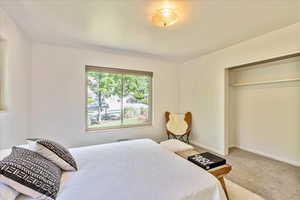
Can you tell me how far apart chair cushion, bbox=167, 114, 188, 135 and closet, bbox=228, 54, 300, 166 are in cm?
119

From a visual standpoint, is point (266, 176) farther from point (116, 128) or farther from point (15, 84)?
point (15, 84)

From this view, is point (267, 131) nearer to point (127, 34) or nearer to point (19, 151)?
point (127, 34)

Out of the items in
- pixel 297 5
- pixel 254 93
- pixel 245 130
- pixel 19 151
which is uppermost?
pixel 297 5

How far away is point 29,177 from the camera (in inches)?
40.3

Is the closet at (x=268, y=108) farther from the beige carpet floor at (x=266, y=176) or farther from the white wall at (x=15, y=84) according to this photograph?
the white wall at (x=15, y=84)

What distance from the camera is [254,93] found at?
11.2 ft

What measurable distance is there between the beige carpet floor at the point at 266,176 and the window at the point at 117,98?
91.5 inches

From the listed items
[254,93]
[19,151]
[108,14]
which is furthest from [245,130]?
[19,151]

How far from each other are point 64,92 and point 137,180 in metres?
2.66

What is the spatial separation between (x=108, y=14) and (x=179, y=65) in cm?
293

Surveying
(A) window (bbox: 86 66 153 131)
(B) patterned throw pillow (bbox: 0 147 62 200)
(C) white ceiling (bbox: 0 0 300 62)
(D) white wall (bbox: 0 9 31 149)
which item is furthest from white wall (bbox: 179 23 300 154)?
(D) white wall (bbox: 0 9 31 149)

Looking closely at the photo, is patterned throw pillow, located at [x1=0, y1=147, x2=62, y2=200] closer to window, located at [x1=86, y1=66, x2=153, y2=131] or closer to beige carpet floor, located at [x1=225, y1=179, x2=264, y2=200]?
beige carpet floor, located at [x1=225, y1=179, x2=264, y2=200]

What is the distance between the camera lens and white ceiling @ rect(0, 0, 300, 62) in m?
1.76

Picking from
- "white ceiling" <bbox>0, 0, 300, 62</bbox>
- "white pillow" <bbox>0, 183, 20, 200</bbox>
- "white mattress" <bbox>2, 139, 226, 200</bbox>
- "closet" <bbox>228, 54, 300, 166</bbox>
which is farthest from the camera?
"closet" <bbox>228, 54, 300, 166</bbox>
